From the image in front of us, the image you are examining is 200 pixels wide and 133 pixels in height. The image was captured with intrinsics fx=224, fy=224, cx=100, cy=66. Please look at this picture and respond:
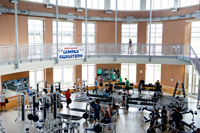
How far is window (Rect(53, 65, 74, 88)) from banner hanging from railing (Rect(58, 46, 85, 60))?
5.94 m

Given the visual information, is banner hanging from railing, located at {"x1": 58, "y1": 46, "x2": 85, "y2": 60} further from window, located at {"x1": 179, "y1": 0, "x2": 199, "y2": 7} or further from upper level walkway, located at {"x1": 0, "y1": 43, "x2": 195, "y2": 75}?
window, located at {"x1": 179, "y1": 0, "x2": 199, "y2": 7}

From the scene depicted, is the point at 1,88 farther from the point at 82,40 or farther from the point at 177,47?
the point at 177,47

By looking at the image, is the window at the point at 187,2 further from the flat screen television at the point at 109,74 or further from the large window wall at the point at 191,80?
the flat screen television at the point at 109,74

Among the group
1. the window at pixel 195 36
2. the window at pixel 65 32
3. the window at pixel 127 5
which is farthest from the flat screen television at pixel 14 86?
the window at pixel 195 36

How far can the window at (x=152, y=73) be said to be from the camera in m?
25.7

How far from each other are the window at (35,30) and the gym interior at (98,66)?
0.31ft

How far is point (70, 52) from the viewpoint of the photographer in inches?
709

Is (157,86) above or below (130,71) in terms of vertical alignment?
below

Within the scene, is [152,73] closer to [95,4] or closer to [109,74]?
[109,74]

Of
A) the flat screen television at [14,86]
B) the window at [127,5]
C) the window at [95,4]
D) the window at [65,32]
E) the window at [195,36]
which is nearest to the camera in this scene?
the flat screen television at [14,86]

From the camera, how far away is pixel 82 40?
25.1 meters

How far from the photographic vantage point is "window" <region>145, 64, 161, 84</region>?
25688 mm

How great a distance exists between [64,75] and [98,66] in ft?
13.5

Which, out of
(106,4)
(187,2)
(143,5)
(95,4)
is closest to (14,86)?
(95,4)
